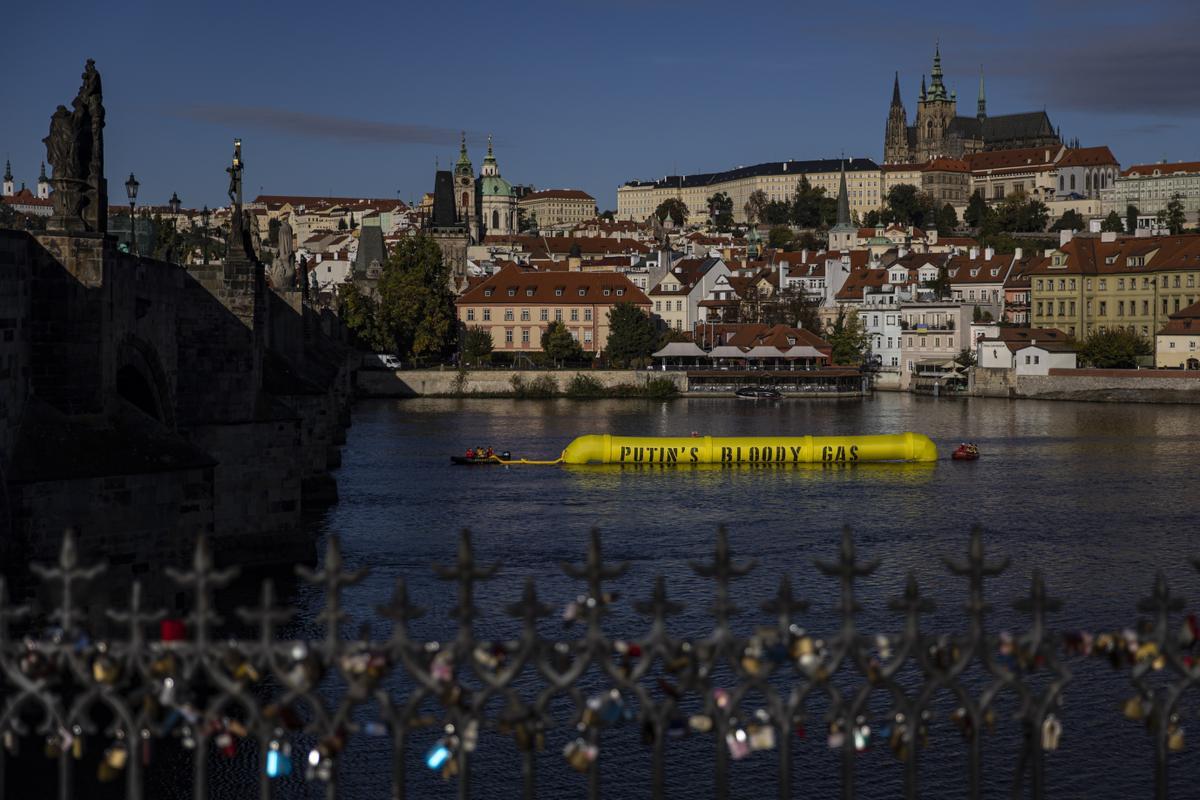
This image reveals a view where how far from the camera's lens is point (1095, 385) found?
96.2m

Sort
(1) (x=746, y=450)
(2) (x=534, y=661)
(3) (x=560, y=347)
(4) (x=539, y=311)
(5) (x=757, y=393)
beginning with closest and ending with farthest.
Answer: (2) (x=534, y=661), (1) (x=746, y=450), (5) (x=757, y=393), (3) (x=560, y=347), (4) (x=539, y=311)

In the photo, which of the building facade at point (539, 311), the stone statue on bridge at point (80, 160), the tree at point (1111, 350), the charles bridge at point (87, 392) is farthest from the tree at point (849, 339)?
the stone statue on bridge at point (80, 160)

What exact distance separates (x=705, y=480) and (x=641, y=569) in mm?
18892

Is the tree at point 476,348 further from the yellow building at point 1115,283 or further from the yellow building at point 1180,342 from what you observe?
the yellow building at point 1180,342

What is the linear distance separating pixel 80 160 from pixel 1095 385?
83399mm

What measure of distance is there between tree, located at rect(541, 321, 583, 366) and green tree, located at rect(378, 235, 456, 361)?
20.3 feet

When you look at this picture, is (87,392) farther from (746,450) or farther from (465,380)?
(465,380)

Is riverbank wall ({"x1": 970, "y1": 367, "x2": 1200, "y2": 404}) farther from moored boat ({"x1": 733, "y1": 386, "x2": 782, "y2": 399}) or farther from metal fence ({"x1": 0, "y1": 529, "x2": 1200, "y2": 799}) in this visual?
metal fence ({"x1": 0, "y1": 529, "x2": 1200, "y2": 799})

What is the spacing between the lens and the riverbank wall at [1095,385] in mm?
92312

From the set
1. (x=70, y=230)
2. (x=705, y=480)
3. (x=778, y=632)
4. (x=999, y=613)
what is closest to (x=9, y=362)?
(x=70, y=230)

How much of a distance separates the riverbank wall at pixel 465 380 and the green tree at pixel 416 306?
4723 mm

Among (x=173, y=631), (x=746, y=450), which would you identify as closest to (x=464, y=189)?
(x=746, y=450)

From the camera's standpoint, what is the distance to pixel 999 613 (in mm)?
27266

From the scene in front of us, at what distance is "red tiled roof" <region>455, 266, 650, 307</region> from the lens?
112 metres
